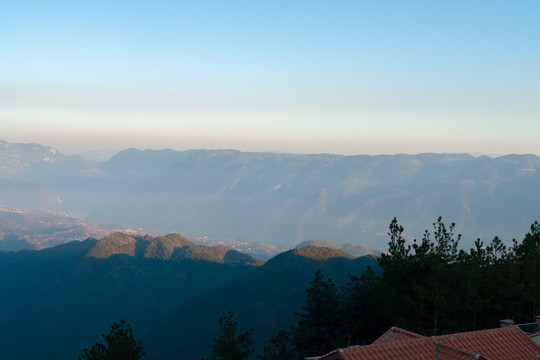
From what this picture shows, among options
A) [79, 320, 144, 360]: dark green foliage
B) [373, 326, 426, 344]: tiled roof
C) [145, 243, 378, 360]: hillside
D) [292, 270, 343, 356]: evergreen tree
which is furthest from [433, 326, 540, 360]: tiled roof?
[145, 243, 378, 360]: hillside

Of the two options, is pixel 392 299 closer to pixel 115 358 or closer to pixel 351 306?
pixel 351 306

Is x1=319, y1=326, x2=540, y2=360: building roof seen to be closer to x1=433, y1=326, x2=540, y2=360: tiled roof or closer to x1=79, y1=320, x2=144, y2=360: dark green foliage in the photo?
x1=433, y1=326, x2=540, y2=360: tiled roof

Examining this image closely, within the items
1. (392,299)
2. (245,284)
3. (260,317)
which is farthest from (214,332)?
(392,299)

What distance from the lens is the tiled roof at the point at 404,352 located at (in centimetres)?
1847

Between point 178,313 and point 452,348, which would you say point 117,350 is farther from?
point 178,313

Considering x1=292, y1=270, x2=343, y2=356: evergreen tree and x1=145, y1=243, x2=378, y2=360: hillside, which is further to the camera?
x1=145, y1=243, x2=378, y2=360: hillside

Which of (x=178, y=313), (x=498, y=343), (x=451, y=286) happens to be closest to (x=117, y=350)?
(x=498, y=343)

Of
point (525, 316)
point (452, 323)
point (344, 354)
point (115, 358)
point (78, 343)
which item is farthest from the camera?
point (78, 343)

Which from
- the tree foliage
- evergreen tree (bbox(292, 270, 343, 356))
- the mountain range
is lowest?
the mountain range

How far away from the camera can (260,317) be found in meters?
119

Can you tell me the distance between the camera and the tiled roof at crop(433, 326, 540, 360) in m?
21.6

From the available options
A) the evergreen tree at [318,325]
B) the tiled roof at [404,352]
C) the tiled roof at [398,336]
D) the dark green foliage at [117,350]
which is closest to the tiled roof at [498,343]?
the tiled roof at [404,352]

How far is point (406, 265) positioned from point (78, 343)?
140 m

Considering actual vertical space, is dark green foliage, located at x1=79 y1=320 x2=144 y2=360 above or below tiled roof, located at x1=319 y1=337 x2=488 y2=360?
below
